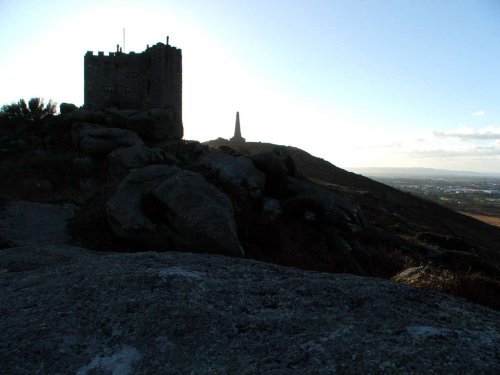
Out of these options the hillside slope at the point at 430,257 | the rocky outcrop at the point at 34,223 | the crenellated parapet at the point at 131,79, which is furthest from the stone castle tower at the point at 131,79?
the rocky outcrop at the point at 34,223

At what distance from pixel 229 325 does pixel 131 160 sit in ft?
53.3

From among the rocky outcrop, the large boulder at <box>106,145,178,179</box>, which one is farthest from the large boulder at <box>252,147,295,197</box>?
the rocky outcrop

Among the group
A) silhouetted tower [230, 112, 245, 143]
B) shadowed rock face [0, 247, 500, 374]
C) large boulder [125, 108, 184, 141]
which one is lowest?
shadowed rock face [0, 247, 500, 374]

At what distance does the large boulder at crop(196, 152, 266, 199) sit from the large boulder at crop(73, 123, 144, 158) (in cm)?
723

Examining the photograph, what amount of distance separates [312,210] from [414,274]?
789 centimetres

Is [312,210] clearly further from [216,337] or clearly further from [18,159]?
[18,159]

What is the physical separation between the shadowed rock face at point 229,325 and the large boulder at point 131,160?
42.2 feet

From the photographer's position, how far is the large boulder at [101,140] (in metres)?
24.6

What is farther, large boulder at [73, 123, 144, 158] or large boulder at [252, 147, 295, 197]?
large boulder at [73, 123, 144, 158]

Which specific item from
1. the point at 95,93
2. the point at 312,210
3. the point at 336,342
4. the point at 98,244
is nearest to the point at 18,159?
the point at 95,93

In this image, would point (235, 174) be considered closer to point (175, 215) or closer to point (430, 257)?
point (175, 215)

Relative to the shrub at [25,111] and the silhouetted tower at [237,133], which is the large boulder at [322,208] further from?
the silhouetted tower at [237,133]

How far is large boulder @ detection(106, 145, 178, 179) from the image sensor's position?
66.9 feet

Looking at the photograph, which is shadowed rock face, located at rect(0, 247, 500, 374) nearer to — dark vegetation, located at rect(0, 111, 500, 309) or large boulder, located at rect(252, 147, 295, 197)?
dark vegetation, located at rect(0, 111, 500, 309)
